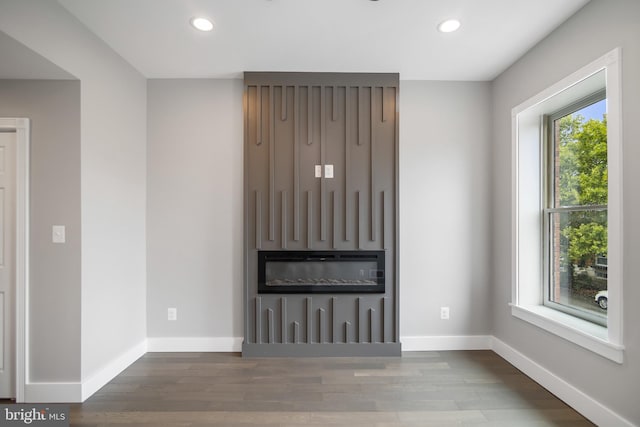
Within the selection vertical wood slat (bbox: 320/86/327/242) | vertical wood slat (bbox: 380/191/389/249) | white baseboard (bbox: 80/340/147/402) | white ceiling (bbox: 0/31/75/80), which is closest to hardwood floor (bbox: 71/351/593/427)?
white baseboard (bbox: 80/340/147/402)

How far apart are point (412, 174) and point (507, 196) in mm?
880

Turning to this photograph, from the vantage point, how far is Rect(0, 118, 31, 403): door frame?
2139 millimetres

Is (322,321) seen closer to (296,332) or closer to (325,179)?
(296,332)

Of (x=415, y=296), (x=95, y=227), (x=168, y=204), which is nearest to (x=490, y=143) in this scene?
(x=415, y=296)

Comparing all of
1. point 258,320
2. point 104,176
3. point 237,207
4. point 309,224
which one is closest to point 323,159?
point 309,224

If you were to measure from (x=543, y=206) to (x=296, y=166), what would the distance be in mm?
2227

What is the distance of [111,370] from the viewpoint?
99.2 inches

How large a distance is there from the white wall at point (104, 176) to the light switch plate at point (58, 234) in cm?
5

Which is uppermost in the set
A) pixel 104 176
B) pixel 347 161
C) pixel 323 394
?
pixel 347 161

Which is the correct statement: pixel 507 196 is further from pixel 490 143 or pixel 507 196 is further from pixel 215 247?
pixel 215 247

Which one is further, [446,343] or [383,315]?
[446,343]

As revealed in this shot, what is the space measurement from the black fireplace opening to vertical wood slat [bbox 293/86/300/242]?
0.25 meters

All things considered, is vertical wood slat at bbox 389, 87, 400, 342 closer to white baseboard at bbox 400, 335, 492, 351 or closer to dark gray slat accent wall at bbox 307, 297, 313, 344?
white baseboard at bbox 400, 335, 492, 351

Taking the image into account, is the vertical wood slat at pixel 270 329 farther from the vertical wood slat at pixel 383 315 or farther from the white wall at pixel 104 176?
the white wall at pixel 104 176
